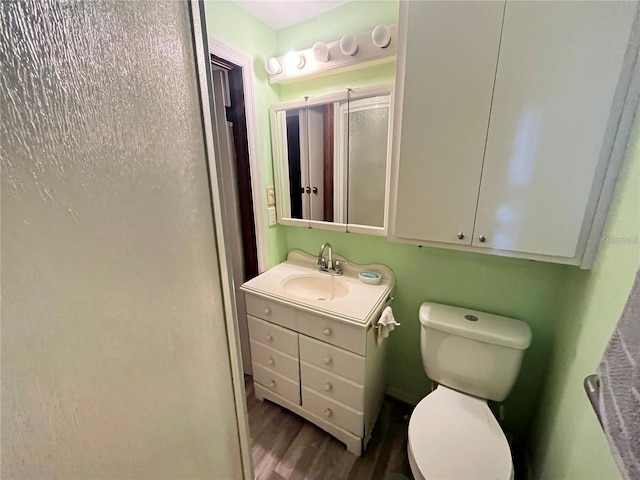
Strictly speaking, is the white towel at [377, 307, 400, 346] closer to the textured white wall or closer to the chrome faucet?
the chrome faucet

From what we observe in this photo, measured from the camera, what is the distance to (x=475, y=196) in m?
1.02

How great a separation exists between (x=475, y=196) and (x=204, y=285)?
1000 millimetres

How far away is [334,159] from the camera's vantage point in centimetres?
153

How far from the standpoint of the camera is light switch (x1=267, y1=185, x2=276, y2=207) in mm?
1673

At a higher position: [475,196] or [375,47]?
[375,47]

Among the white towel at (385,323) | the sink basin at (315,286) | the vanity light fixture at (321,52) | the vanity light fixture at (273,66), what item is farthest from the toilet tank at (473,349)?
the vanity light fixture at (273,66)

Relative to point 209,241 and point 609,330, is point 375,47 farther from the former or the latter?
point 609,330

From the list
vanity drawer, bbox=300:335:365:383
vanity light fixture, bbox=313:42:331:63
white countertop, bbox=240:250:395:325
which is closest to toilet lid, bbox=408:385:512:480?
vanity drawer, bbox=300:335:365:383

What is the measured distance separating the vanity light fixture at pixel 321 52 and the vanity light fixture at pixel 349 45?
0.28ft

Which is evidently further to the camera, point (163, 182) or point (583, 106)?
point (583, 106)

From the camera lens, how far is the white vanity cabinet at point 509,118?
80cm

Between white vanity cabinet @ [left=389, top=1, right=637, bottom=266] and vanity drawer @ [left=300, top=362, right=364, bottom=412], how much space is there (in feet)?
2.66

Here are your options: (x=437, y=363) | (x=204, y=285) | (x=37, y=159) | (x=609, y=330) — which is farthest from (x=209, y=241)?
(x=437, y=363)

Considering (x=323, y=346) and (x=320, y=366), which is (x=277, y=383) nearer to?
(x=320, y=366)
